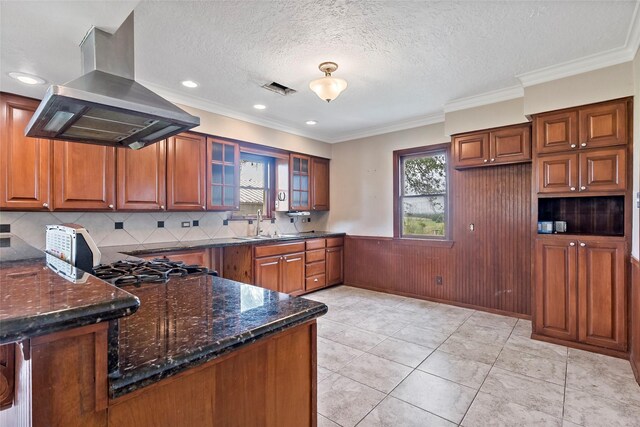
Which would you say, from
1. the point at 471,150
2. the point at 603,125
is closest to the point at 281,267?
the point at 471,150

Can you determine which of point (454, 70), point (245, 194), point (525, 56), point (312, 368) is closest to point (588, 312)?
point (525, 56)

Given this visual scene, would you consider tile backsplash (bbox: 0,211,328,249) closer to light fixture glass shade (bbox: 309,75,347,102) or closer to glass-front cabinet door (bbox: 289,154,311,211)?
glass-front cabinet door (bbox: 289,154,311,211)

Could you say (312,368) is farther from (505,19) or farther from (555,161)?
(555,161)

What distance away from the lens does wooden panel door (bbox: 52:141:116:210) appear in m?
2.86

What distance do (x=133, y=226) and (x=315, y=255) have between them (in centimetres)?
248

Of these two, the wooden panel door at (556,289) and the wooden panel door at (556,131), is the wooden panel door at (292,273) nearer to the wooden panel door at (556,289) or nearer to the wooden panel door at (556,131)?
the wooden panel door at (556,289)

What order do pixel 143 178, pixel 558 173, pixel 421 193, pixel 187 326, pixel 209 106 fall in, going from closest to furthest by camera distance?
pixel 187 326, pixel 558 173, pixel 143 178, pixel 209 106, pixel 421 193

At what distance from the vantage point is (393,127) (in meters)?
4.79

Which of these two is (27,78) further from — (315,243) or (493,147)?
(493,147)

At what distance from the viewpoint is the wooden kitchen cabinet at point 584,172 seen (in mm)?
2678

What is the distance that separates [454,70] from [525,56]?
1.84 feet

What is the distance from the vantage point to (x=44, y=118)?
167cm

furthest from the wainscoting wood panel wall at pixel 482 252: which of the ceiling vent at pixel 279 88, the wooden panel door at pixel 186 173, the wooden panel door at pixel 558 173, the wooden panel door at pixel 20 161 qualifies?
the wooden panel door at pixel 20 161

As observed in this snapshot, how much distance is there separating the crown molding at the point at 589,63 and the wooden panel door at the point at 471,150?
727 mm
